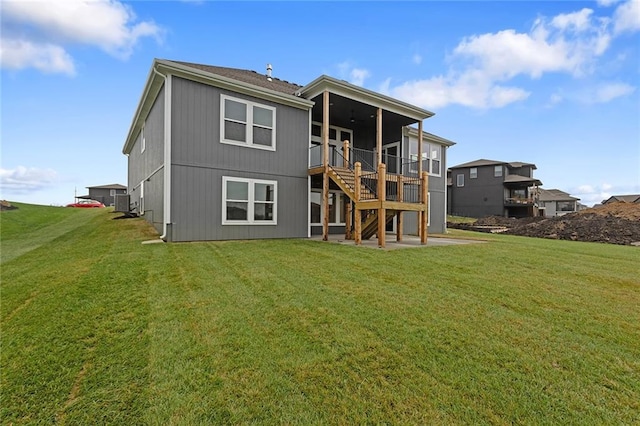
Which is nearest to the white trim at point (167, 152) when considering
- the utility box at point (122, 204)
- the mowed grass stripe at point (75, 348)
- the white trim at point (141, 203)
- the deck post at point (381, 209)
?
the mowed grass stripe at point (75, 348)

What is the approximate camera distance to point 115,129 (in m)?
17.6

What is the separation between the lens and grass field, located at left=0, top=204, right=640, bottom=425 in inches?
73.7

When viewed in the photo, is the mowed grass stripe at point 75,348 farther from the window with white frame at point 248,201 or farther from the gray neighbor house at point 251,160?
the window with white frame at point 248,201

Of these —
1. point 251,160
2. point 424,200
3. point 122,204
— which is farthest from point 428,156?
point 122,204

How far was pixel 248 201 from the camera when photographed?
32.2ft

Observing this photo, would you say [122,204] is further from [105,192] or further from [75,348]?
[105,192]

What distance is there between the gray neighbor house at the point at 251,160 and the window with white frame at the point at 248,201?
0.11 ft

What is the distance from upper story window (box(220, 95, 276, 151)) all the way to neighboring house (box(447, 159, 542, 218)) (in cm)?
2888

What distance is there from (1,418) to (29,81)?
1698 centimetres

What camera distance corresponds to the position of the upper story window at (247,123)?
9.41 metres

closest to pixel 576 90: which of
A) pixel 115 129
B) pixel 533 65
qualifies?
pixel 533 65

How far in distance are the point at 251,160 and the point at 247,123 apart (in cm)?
119

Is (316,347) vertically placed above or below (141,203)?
below

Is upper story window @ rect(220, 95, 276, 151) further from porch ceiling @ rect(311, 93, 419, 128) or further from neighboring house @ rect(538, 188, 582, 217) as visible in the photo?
neighboring house @ rect(538, 188, 582, 217)
